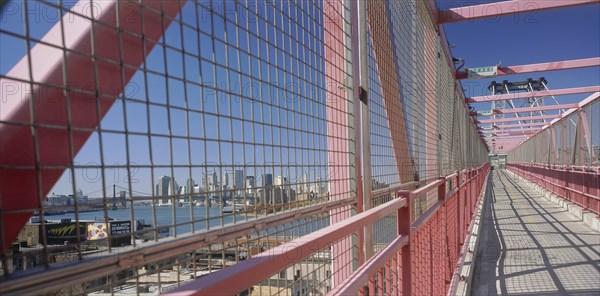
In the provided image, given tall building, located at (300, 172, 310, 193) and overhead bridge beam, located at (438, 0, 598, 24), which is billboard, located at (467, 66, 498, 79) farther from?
tall building, located at (300, 172, 310, 193)

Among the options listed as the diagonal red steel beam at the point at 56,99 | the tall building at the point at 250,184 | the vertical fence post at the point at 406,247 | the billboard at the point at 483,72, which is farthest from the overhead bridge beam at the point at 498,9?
the diagonal red steel beam at the point at 56,99

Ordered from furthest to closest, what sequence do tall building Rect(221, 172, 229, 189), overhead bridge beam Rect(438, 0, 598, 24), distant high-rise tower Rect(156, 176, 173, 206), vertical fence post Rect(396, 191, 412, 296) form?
overhead bridge beam Rect(438, 0, 598, 24) < vertical fence post Rect(396, 191, 412, 296) < tall building Rect(221, 172, 229, 189) < distant high-rise tower Rect(156, 176, 173, 206)

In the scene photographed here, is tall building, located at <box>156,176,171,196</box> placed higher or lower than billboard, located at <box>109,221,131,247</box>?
higher

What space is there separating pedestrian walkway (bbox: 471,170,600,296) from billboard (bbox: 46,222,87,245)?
5127mm

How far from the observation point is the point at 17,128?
3.07ft

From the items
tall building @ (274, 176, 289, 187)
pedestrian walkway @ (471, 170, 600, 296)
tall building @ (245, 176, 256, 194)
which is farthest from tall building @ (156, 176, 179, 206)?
pedestrian walkway @ (471, 170, 600, 296)

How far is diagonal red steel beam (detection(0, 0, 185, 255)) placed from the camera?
92cm

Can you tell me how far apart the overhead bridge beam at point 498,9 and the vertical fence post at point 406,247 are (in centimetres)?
600

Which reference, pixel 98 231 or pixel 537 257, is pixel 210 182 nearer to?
pixel 98 231

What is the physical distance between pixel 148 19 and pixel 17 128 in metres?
0.49

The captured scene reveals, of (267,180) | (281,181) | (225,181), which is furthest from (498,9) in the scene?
(225,181)

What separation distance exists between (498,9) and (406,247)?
6.57m

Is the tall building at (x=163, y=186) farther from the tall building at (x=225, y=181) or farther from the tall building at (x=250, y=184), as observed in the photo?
the tall building at (x=250, y=184)

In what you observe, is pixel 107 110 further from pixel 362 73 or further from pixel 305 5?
pixel 362 73
